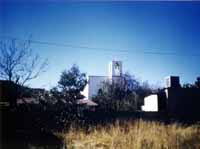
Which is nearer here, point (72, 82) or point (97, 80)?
point (72, 82)

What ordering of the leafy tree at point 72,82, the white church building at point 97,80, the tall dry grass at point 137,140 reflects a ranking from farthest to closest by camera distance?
1. the white church building at point 97,80
2. the leafy tree at point 72,82
3. the tall dry grass at point 137,140

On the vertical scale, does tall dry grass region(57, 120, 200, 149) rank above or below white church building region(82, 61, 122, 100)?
below

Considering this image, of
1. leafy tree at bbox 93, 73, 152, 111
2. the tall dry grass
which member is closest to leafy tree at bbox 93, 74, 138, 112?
leafy tree at bbox 93, 73, 152, 111

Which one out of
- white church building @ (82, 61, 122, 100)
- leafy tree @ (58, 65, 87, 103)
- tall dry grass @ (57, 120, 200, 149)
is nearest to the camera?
tall dry grass @ (57, 120, 200, 149)

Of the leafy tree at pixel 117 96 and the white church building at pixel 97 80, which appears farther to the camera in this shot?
the white church building at pixel 97 80

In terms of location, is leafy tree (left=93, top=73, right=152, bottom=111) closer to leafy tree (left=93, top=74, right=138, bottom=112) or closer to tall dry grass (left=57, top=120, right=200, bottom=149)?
leafy tree (left=93, top=74, right=138, bottom=112)

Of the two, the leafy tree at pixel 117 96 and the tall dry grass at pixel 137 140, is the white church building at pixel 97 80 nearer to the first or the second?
the leafy tree at pixel 117 96

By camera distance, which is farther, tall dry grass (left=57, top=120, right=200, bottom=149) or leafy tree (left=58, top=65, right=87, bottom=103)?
leafy tree (left=58, top=65, right=87, bottom=103)

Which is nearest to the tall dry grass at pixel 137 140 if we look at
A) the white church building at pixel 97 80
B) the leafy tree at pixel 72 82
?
the leafy tree at pixel 72 82

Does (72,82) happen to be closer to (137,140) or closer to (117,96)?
(117,96)

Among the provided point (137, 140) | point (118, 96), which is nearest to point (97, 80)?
point (118, 96)

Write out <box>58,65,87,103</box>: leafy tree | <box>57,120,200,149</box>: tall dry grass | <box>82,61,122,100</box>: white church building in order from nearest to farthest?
1. <box>57,120,200,149</box>: tall dry grass
2. <box>58,65,87,103</box>: leafy tree
3. <box>82,61,122,100</box>: white church building

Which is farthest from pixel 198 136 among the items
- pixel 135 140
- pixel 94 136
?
pixel 94 136

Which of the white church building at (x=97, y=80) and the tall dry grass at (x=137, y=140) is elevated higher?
the white church building at (x=97, y=80)
